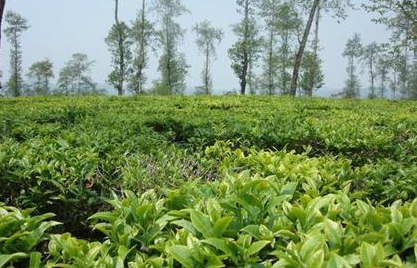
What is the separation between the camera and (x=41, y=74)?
Result: 223 ft

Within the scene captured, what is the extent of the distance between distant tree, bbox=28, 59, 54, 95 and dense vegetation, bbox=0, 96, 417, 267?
6506cm

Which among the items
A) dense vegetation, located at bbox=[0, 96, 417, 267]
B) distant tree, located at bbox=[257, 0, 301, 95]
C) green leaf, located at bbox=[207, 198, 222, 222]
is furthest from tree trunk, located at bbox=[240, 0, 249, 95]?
green leaf, located at bbox=[207, 198, 222, 222]

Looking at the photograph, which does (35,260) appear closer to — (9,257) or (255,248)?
(9,257)

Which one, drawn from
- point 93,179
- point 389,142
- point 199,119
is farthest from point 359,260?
point 199,119

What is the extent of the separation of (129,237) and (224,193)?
68 cm

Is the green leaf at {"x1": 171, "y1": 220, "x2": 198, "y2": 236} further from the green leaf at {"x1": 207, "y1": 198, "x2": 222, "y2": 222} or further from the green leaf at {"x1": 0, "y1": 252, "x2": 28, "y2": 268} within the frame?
the green leaf at {"x1": 0, "y1": 252, "x2": 28, "y2": 268}

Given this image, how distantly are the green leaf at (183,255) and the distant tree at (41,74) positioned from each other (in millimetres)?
68762

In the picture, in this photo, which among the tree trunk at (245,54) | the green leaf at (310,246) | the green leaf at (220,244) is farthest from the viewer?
the tree trunk at (245,54)

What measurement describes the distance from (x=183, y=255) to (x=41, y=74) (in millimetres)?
72041

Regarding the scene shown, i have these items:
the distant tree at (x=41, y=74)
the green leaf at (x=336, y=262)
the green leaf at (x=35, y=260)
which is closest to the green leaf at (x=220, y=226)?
the green leaf at (x=336, y=262)

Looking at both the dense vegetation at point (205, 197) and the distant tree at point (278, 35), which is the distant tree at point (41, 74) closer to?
the distant tree at point (278, 35)

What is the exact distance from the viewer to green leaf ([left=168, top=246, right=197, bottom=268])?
175 centimetres

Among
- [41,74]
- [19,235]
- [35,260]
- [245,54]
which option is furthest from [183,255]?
[41,74]

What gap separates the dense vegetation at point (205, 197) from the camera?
6.11 feet
